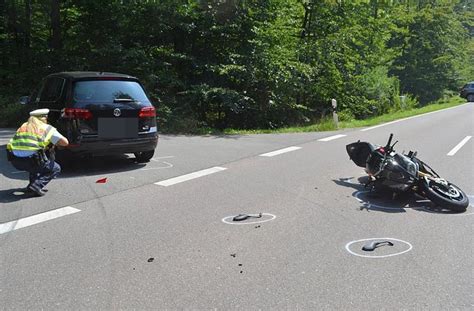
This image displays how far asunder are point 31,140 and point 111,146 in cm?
180

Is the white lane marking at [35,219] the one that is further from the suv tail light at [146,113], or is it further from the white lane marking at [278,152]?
the white lane marking at [278,152]

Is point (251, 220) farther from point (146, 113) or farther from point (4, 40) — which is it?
point (4, 40)

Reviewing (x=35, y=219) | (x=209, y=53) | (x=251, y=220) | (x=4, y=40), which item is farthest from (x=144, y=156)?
(x=4, y=40)

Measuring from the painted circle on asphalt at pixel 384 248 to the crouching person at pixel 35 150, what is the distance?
4213 millimetres

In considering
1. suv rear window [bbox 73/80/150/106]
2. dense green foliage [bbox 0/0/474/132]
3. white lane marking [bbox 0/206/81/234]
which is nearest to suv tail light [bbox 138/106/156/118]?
suv rear window [bbox 73/80/150/106]

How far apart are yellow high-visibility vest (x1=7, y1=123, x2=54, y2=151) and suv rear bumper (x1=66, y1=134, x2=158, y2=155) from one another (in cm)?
129

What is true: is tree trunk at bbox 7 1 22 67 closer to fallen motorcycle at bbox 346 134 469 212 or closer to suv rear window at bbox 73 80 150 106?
suv rear window at bbox 73 80 150 106

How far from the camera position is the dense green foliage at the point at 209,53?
52.4ft

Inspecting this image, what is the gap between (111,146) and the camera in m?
7.94

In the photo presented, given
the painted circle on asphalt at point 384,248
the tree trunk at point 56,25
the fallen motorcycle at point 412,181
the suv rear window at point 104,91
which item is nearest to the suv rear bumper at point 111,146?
the suv rear window at point 104,91

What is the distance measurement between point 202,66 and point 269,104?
3.02m

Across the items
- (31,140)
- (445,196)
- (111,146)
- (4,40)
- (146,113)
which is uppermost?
(4,40)

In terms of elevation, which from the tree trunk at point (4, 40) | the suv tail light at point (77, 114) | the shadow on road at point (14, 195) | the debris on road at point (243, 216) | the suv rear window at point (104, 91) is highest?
the tree trunk at point (4, 40)

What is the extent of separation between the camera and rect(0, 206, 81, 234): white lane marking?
5.10m
